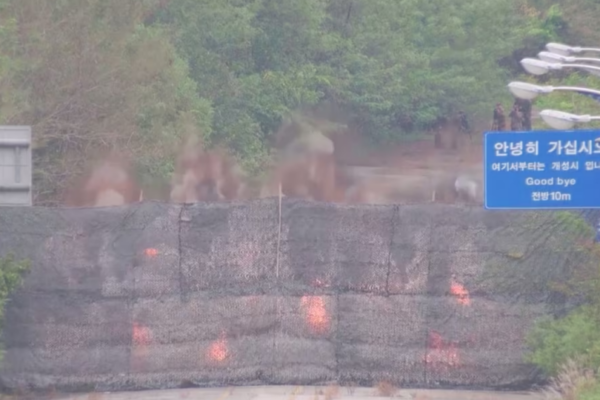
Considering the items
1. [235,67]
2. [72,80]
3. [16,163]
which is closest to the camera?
[16,163]

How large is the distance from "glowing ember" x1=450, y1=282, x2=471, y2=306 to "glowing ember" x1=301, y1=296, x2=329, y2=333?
1802 millimetres

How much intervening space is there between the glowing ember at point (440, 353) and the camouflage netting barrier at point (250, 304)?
2cm

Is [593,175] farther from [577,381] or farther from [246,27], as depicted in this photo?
[246,27]

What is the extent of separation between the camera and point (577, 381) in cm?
1376

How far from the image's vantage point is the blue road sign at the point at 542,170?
52.3 feet

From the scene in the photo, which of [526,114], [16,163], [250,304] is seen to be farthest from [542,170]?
[526,114]

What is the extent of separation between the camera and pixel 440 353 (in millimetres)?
15711

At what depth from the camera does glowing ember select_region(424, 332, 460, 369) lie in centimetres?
1569

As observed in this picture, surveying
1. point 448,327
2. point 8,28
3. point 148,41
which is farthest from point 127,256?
point 148,41

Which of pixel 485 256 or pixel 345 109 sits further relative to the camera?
pixel 345 109

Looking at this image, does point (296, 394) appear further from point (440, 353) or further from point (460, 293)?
point (460, 293)

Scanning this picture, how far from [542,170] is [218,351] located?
5.24 m

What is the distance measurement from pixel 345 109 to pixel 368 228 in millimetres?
27966

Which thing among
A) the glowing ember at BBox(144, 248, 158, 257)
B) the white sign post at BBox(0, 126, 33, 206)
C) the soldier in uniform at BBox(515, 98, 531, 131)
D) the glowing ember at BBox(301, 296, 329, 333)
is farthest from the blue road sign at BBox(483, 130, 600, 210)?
the soldier in uniform at BBox(515, 98, 531, 131)
